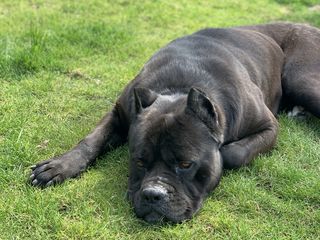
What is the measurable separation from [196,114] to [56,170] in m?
1.10

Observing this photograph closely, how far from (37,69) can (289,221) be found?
11.0ft

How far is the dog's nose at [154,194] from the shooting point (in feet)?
11.2

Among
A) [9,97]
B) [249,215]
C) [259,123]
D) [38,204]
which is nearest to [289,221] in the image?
[249,215]

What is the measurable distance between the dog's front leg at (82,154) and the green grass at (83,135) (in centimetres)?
8

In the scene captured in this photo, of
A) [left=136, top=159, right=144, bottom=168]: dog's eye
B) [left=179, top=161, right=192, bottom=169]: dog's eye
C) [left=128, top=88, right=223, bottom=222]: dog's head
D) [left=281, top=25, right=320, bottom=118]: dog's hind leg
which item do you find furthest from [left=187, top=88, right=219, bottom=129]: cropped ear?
[left=281, top=25, right=320, bottom=118]: dog's hind leg

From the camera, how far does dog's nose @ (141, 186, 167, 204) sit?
11.2 feet

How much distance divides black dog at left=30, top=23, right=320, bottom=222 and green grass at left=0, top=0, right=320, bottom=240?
5.7 inches

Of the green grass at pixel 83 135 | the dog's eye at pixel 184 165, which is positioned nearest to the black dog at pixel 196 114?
the dog's eye at pixel 184 165

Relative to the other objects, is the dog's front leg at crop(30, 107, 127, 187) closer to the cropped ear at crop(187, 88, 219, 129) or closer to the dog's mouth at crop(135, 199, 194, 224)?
the dog's mouth at crop(135, 199, 194, 224)

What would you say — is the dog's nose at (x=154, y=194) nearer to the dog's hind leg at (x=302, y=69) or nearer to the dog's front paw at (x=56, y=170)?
the dog's front paw at (x=56, y=170)

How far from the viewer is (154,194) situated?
3.40 m

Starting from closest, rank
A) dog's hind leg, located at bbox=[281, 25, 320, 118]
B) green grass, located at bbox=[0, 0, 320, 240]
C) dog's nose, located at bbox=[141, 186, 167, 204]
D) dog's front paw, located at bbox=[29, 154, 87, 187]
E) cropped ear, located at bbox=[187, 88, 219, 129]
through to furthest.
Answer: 1. dog's nose, located at bbox=[141, 186, 167, 204]
2. green grass, located at bbox=[0, 0, 320, 240]
3. cropped ear, located at bbox=[187, 88, 219, 129]
4. dog's front paw, located at bbox=[29, 154, 87, 187]
5. dog's hind leg, located at bbox=[281, 25, 320, 118]

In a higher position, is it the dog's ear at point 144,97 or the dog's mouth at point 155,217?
the dog's ear at point 144,97

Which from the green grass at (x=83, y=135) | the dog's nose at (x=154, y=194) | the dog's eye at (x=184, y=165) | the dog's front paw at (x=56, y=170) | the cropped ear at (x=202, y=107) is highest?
the cropped ear at (x=202, y=107)
